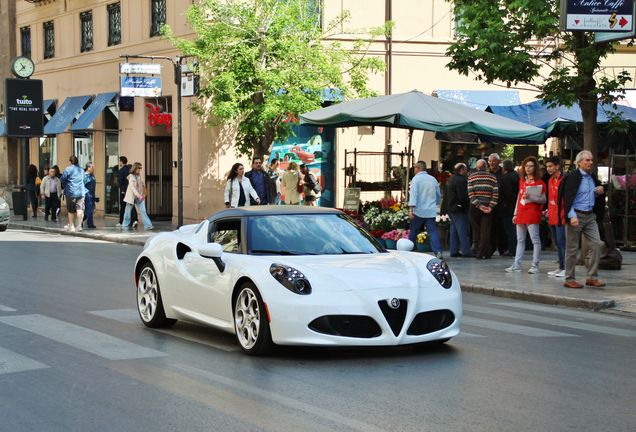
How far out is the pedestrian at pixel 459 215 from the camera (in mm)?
19594

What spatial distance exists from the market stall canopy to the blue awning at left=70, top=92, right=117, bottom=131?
14011 millimetres

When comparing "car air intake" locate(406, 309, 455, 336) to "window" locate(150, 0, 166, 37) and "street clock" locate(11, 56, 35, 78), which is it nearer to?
"window" locate(150, 0, 166, 37)

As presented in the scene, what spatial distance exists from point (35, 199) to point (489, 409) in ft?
95.2

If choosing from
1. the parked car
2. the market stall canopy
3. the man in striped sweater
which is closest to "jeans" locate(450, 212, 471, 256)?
the man in striped sweater

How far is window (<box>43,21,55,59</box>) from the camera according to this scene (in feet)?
127

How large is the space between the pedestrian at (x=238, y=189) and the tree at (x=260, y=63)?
393cm

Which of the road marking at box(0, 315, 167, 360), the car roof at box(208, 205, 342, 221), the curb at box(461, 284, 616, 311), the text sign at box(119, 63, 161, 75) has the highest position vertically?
the text sign at box(119, 63, 161, 75)

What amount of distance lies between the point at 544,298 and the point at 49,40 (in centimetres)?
2966

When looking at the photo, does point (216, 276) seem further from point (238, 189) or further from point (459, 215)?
point (238, 189)

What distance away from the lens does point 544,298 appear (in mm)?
13789

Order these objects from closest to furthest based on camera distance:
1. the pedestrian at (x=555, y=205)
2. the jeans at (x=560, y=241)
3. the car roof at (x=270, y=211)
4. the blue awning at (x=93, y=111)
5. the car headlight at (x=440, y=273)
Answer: the car headlight at (x=440, y=273) → the car roof at (x=270, y=211) → the pedestrian at (x=555, y=205) → the jeans at (x=560, y=241) → the blue awning at (x=93, y=111)

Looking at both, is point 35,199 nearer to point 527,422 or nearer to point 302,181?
point 302,181

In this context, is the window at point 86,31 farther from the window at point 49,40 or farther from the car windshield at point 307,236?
the car windshield at point 307,236

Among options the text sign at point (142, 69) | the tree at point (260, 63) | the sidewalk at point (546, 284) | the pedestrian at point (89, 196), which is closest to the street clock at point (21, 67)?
the pedestrian at point (89, 196)
